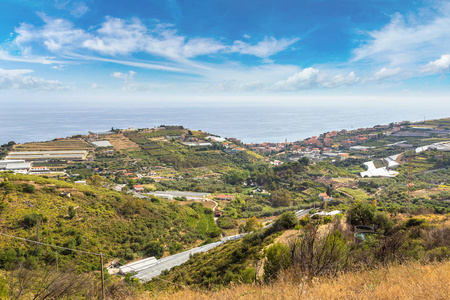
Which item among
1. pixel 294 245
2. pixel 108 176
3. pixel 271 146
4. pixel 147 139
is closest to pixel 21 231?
pixel 294 245

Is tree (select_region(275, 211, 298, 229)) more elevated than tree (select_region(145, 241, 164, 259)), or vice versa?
tree (select_region(275, 211, 298, 229))

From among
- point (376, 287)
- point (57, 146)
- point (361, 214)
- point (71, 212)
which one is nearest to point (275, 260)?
point (376, 287)

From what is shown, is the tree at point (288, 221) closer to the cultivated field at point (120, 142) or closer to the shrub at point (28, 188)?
the shrub at point (28, 188)

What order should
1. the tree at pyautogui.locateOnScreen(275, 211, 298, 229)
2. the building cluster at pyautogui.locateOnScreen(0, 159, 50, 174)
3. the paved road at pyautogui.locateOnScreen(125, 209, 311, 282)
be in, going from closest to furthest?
the paved road at pyautogui.locateOnScreen(125, 209, 311, 282), the tree at pyautogui.locateOnScreen(275, 211, 298, 229), the building cluster at pyautogui.locateOnScreen(0, 159, 50, 174)

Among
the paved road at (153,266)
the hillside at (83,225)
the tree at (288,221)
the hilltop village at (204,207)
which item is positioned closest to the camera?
the hilltop village at (204,207)

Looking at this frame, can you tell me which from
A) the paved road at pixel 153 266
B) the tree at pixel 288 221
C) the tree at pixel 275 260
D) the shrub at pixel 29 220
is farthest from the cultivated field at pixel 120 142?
the tree at pixel 275 260

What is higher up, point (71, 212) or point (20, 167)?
point (71, 212)

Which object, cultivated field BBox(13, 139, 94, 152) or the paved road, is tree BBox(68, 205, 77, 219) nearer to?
the paved road

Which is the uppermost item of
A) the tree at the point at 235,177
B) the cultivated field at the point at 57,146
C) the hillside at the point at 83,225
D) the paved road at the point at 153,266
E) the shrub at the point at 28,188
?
the cultivated field at the point at 57,146

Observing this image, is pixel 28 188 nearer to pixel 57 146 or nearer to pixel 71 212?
pixel 71 212

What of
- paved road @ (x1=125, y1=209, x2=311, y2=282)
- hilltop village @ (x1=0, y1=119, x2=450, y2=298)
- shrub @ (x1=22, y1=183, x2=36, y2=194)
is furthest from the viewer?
shrub @ (x1=22, y1=183, x2=36, y2=194)

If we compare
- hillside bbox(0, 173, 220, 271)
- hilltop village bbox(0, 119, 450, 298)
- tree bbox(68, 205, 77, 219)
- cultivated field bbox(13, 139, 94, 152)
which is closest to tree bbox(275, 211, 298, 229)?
hilltop village bbox(0, 119, 450, 298)
